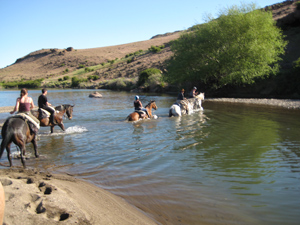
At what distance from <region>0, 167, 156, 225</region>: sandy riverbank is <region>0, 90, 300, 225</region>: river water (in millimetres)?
446

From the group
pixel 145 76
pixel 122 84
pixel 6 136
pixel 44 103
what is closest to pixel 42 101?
pixel 44 103

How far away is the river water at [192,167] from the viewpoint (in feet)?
16.2

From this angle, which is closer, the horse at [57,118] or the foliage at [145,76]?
the horse at [57,118]

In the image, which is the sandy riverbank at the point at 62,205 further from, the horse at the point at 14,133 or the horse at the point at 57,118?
the horse at the point at 57,118

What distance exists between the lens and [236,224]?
435 centimetres

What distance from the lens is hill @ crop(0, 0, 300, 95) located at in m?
40.0

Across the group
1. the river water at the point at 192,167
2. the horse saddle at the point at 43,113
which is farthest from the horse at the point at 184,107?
the horse saddle at the point at 43,113

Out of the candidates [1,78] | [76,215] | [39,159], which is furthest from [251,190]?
[1,78]

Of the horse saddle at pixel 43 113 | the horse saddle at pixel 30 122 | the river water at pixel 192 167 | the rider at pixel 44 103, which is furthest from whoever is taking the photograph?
the horse saddle at pixel 43 113

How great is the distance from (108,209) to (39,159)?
4924 millimetres

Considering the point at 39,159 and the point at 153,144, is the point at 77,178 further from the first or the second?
the point at 153,144

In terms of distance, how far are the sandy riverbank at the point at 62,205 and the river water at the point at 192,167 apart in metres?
0.45

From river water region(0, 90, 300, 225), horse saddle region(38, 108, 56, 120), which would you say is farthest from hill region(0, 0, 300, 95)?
horse saddle region(38, 108, 56, 120)

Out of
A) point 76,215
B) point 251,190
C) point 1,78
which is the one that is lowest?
point 251,190
